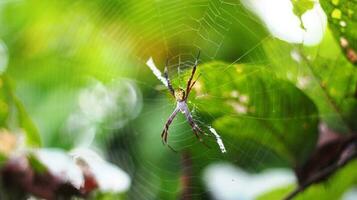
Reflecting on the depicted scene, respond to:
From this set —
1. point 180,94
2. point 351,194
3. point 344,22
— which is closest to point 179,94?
point 180,94

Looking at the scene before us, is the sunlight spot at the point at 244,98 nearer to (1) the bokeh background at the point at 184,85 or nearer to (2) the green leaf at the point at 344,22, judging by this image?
(1) the bokeh background at the point at 184,85

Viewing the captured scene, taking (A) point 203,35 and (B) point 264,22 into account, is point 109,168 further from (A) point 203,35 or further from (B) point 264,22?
(B) point 264,22

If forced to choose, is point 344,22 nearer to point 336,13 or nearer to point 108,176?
point 336,13

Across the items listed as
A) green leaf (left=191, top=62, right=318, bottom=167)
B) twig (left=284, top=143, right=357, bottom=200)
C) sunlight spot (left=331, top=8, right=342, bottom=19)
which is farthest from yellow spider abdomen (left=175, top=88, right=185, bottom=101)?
sunlight spot (left=331, top=8, right=342, bottom=19)

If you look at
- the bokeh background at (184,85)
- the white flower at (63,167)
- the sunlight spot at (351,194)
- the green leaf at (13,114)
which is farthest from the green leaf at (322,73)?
the green leaf at (13,114)

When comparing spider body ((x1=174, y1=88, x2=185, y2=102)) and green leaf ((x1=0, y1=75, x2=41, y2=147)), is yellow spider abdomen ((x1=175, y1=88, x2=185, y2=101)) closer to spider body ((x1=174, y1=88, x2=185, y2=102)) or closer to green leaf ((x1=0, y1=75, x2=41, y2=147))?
spider body ((x1=174, y1=88, x2=185, y2=102))

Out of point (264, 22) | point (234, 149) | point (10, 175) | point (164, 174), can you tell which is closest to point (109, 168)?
point (164, 174)
